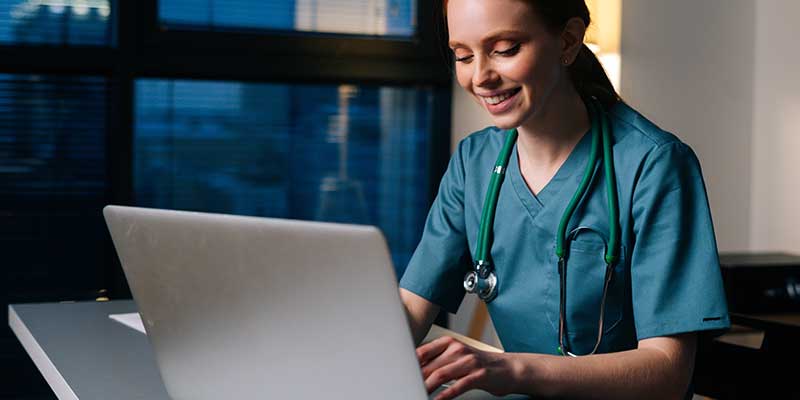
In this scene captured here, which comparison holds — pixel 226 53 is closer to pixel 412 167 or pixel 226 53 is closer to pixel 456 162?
pixel 412 167

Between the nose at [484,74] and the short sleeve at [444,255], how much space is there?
0.28 m

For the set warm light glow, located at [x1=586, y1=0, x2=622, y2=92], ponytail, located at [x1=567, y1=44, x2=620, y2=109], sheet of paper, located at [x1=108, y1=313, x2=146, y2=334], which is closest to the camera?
ponytail, located at [x1=567, y1=44, x2=620, y2=109]

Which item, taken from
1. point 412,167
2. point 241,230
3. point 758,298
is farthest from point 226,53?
point 241,230

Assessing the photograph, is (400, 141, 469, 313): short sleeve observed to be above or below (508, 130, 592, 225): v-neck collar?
below

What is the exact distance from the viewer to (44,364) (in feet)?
4.59

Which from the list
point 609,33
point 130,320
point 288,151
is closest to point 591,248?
point 130,320

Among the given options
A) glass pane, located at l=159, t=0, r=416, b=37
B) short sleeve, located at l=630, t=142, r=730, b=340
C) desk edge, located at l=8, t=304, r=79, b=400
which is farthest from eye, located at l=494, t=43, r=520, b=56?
glass pane, located at l=159, t=0, r=416, b=37

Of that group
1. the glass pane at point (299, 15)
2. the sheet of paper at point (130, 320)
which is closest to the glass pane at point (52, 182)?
the glass pane at point (299, 15)

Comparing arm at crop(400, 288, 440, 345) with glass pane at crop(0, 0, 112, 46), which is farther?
glass pane at crop(0, 0, 112, 46)

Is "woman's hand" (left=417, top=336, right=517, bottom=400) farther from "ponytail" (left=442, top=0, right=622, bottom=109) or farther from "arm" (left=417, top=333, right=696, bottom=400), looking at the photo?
A: "ponytail" (left=442, top=0, right=622, bottom=109)

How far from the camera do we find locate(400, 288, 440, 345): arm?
143 centimetres

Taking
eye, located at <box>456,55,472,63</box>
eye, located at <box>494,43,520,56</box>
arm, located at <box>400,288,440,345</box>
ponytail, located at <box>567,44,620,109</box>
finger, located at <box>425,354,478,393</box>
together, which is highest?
eye, located at <box>494,43,520,56</box>

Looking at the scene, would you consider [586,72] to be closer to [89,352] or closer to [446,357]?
[446,357]

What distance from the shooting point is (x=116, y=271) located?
123 inches
